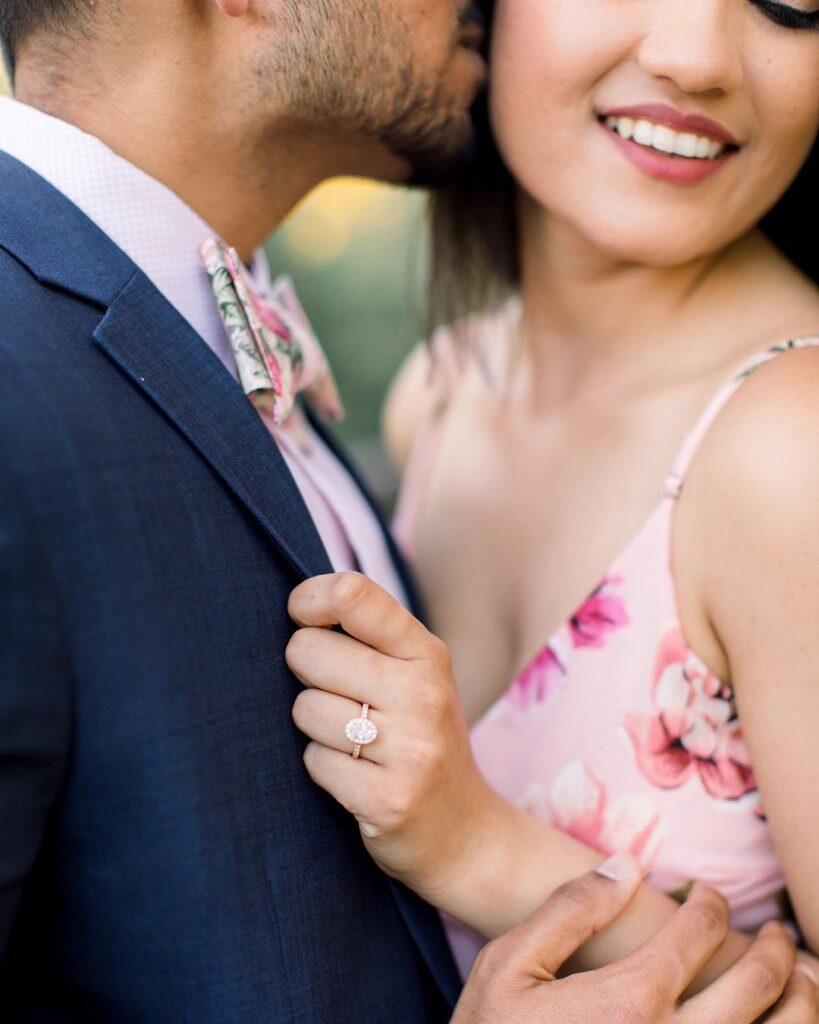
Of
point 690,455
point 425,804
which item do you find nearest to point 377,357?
point 690,455

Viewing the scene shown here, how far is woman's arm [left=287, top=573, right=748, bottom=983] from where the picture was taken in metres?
1.25

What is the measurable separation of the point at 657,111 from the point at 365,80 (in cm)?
45

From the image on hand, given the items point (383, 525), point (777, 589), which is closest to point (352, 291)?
point (383, 525)

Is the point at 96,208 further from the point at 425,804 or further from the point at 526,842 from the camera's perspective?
the point at 526,842

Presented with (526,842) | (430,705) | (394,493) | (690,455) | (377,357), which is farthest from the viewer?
(377,357)

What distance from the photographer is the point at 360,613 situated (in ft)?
4.12

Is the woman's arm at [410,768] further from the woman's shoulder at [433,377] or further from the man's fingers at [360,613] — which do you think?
the woman's shoulder at [433,377]

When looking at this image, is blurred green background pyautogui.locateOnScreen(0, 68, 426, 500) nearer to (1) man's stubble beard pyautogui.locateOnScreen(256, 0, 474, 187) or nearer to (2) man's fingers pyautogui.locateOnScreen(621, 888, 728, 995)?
(1) man's stubble beard pyautogui.locateOnScreen(256, 0, 474, 187)

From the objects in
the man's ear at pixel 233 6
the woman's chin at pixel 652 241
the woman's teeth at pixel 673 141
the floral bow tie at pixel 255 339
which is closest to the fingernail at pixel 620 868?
the floral bow tie at pixel 255 339

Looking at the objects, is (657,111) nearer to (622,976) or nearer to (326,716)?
(326,716)

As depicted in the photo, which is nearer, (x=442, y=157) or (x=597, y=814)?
(x=597, y=814)

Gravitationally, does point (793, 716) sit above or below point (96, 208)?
below

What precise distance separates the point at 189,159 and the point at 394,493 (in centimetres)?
251

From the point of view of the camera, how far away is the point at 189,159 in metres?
1.57
